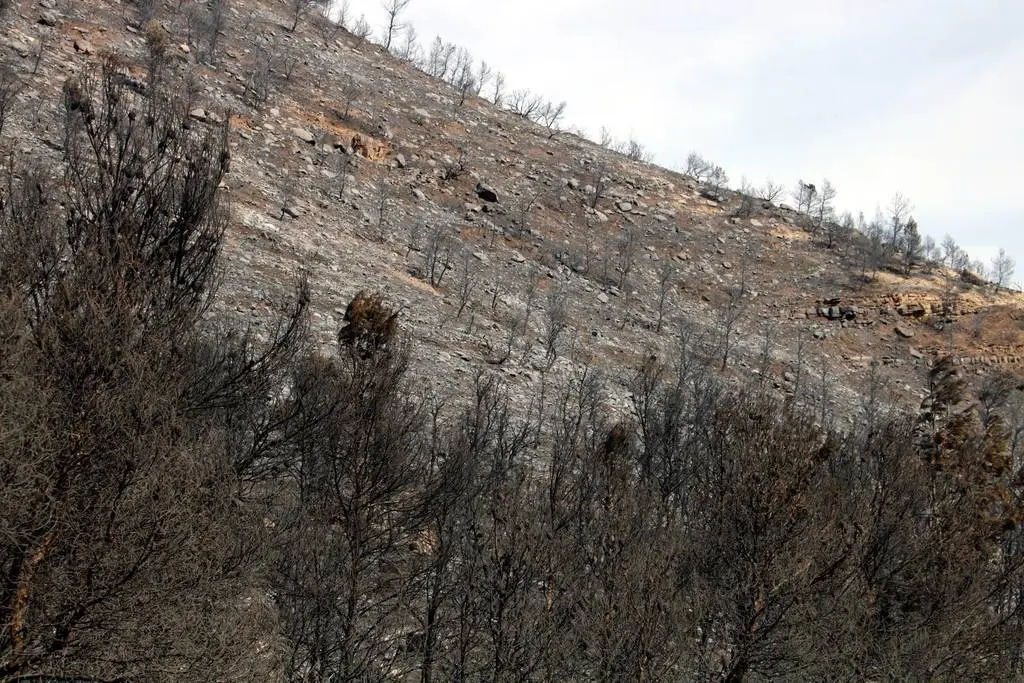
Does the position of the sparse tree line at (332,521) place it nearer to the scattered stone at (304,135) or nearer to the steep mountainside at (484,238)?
the steep mountainside at (484,238)

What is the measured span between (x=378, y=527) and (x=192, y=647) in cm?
925

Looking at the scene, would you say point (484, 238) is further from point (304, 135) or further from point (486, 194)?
point (304, 135)

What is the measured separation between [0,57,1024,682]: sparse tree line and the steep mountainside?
13167 mm

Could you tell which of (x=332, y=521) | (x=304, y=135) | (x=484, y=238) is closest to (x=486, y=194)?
(x=484, y=238)

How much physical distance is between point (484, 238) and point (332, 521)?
39300 mm

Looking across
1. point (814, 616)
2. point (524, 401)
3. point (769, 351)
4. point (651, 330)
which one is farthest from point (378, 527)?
point (769, 351)

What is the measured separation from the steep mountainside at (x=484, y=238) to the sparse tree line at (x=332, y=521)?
13167mm

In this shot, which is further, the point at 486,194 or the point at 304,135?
the point at 486,194

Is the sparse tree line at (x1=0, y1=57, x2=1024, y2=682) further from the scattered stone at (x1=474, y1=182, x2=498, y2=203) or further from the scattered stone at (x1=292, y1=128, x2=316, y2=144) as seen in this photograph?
the scattered stone at (x1=474, y1=182, x2=498, y2=203)

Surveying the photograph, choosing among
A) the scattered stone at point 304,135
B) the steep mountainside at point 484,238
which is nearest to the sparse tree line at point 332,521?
the steep mountainside at point 484,238

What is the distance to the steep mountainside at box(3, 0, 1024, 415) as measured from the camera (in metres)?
39.2

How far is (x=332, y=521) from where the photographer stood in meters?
18.4

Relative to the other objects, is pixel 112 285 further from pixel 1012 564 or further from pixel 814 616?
pixel 1012 564

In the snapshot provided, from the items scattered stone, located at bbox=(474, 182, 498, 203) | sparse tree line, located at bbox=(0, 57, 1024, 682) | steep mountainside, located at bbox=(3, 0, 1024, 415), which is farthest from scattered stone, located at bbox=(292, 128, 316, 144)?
sparse tree line, located at bbox=(0, 57, 1024, 682)
